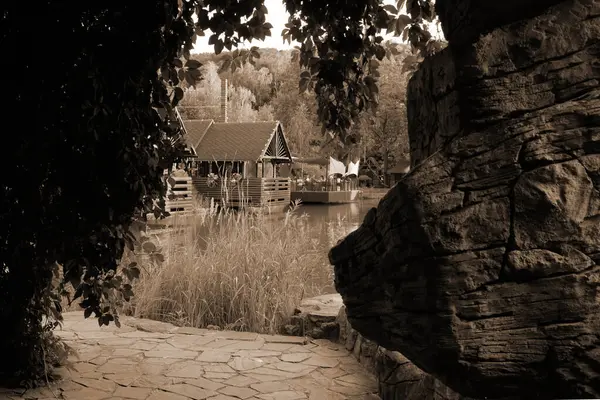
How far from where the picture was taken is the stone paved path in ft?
13.4

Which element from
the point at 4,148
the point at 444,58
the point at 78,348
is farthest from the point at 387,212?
the point at 78,348

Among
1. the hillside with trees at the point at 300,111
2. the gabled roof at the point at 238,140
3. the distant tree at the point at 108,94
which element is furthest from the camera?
the hillside with trees at the point at 300,111

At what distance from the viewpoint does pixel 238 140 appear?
108 feet

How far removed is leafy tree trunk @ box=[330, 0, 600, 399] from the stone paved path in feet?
9.16

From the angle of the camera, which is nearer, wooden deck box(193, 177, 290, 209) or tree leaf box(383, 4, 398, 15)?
tree leaf box(383, 4, 398, 15)

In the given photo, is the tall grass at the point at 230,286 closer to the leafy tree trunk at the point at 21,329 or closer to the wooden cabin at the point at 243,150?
the leafy tree trunk at the point at 21,329

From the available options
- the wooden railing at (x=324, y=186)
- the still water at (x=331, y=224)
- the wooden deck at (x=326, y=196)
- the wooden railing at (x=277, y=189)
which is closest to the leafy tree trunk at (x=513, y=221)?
the still water at (x=331, y=224)

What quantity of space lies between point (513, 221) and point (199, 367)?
3732mm

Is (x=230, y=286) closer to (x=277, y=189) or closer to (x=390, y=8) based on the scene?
(x=390, y=8)

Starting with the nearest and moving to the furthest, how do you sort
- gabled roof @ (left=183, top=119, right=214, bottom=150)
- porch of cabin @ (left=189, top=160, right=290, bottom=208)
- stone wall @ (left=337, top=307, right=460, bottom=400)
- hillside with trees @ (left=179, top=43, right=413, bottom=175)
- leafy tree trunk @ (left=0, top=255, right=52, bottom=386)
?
stone wall @ (left=337, top=307, right=460, bottom=400)
leafy tree trunk @ (left=0, top=255, right=52, bottom=386)
porch of cabin @ (left=189, top=160, right=290, bottom=208)
gabled roof @ (left=183, top=119, right=214, bottom=150)
hillside with trees @ (left=179, top=43, right=413, bottom=175)

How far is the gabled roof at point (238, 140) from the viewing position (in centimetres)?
3145

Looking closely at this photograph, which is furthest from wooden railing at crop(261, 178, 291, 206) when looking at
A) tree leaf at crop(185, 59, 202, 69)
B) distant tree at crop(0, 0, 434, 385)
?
tree leaf at crop(185, 59, 202, 69)

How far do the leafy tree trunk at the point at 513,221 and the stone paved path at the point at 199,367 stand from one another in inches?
110

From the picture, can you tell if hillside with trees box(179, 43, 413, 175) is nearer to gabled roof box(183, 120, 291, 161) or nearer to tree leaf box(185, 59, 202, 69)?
gabled roof box(183, 120, 291, 161)
